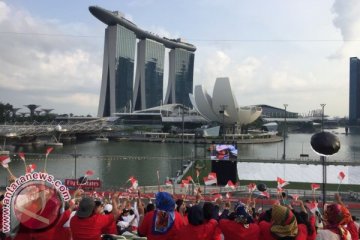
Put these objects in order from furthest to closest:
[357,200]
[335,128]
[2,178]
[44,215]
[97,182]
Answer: [335,128], [2,178], [97,182], [357,200], [44,215]

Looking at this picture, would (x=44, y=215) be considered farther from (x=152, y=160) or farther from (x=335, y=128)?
(x=335, y=128)

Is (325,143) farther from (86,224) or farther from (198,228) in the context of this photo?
(86,224)

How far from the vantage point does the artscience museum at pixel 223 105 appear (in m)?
62.4

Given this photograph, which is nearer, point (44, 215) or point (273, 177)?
point (44, 215)

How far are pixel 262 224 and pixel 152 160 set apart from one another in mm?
32155

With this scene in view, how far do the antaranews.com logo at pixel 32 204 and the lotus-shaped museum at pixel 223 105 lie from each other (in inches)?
2269

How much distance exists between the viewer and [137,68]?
11431 cm

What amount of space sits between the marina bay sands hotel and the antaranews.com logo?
330 feet

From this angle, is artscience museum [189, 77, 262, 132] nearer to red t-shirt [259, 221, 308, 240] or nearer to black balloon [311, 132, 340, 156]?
black balloon [311, 132, 340, 156]

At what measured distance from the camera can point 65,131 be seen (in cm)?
5969

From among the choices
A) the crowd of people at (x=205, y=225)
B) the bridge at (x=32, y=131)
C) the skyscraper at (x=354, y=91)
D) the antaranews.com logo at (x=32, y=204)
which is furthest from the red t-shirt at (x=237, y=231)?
the skyscraper at (x=354, y=91)

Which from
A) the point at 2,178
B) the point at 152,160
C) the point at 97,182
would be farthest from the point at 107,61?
the point at 97,182

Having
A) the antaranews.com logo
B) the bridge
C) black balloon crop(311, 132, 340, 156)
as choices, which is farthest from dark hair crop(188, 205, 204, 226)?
the bridge

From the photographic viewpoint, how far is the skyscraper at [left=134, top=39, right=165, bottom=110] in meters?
114
